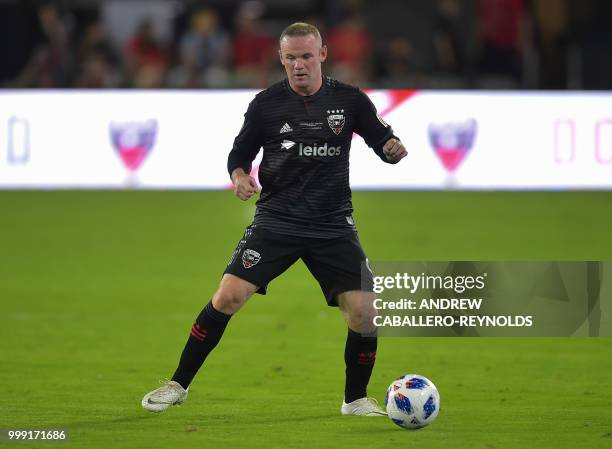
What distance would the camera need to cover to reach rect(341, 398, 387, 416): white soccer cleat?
6863mm

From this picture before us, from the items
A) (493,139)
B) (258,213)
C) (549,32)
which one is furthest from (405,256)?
(549,32)

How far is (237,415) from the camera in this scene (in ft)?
22.7

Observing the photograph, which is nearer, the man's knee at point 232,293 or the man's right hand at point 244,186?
the man's right hand at point 244,186

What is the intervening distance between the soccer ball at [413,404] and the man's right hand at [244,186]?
1.20 meters

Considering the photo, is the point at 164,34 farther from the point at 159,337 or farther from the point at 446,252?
the point at 159,337

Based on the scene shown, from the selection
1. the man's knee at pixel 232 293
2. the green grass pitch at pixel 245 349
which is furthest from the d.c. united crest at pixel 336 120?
the green grass pitch at pixel 245 349

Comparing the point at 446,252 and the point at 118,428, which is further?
the point at 446,252

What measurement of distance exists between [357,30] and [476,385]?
1275 centimetres

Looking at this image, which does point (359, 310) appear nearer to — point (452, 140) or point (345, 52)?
point (452, 140)

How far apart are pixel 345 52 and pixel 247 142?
1327cm

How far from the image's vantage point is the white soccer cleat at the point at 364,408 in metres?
6.86

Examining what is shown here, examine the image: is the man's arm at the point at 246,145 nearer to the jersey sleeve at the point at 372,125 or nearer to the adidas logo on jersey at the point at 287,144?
the adidas logo on jersey at the point at 287,144

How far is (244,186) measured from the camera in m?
6.54

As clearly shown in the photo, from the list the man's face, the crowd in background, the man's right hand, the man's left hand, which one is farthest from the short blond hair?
the crowd in background
